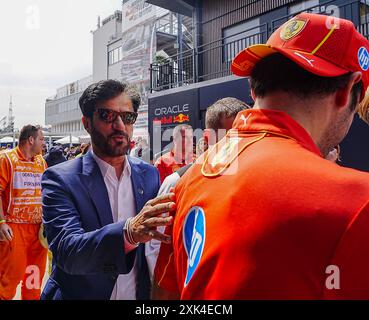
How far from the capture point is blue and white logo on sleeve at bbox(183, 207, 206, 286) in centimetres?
79

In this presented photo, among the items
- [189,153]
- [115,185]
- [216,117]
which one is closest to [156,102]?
[189,153]

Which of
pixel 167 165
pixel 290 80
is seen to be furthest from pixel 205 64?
pixel 290 80

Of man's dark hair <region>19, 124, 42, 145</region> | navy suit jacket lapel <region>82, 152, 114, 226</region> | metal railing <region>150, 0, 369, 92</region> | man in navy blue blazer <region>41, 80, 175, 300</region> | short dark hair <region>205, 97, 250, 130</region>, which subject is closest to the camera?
man in navy blue blazer <region>41, 80, 175, 300</region>

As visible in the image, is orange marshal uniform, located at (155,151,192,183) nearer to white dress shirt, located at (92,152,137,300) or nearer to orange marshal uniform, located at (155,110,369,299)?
white dress shirt, located at (92,152,137,300)

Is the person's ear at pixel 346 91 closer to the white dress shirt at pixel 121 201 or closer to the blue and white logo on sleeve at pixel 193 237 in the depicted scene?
the blue and white logo on sleeve at pixel 193 237

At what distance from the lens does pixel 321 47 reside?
0.88m

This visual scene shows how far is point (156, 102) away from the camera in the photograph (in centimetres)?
1088

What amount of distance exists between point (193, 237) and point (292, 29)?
565 mm

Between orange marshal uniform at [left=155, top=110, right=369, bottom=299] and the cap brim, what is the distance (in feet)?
0.41

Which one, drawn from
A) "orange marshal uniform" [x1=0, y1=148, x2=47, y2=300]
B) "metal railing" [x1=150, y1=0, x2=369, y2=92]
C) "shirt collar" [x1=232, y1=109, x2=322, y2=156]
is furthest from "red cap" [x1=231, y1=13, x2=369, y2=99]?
"metal railing" [x1=150, y1=0, x2=369, y2=92]

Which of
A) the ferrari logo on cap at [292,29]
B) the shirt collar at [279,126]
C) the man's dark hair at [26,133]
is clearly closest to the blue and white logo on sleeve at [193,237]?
the shirt collar at [279,126]

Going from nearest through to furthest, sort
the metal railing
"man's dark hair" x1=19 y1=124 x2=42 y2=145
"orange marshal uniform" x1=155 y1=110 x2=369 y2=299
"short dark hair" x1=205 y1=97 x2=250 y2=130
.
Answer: "orange marshal uniform" x1=155 y1=110 x2=369 y2=299
"short dark hair" x1=205 y1=97 x2=250 y2=130
"man's dark hair" x1=19 y1=124 x2=42 y2=145
the metal railing

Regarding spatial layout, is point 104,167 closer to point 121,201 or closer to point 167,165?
point 121,201

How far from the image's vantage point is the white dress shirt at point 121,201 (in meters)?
1.52
